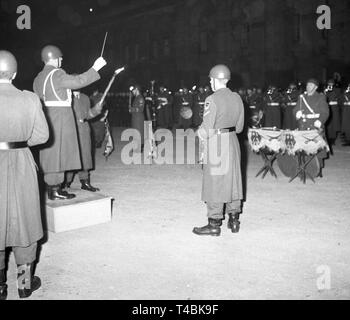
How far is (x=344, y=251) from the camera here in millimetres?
4902

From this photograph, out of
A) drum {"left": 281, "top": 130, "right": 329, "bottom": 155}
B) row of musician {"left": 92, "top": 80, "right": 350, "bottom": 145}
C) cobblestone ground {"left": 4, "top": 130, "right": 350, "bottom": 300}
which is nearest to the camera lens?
cobblestone ground {"left": 4, "top": 130, "right": 350, "bottom": 300}

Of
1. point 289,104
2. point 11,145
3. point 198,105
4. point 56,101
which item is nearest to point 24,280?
point 11,145

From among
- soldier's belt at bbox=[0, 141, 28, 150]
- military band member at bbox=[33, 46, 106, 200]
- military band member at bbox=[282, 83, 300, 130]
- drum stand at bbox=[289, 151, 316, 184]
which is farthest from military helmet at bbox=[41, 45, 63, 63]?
military band member at bbox=[282, 83, 300, 130]

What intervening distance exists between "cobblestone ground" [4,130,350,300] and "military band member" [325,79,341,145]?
6.33 meters

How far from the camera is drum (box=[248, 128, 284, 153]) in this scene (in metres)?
8.37

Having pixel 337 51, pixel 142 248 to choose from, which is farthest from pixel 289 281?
pixel 337 51

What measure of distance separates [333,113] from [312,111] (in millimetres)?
5639

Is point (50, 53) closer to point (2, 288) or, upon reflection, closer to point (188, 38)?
point (2, 288)

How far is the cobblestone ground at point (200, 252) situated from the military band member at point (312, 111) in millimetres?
1444

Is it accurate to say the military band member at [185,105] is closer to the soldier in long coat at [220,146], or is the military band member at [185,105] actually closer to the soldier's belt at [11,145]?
the soldier in long coat at [220,146]

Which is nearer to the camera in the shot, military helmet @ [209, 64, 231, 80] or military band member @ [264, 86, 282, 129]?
military helmet @ [209, 64, 231, 80]

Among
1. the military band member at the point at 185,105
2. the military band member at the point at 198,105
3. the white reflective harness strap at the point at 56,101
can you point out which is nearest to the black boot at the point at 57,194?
the white reflective harness strap at the point at 56,101

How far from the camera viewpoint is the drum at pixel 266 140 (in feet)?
27.5

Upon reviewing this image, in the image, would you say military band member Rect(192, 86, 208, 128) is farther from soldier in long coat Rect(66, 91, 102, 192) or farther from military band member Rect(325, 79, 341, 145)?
soldier in long coat Rect(66, 91, 102, 192)
